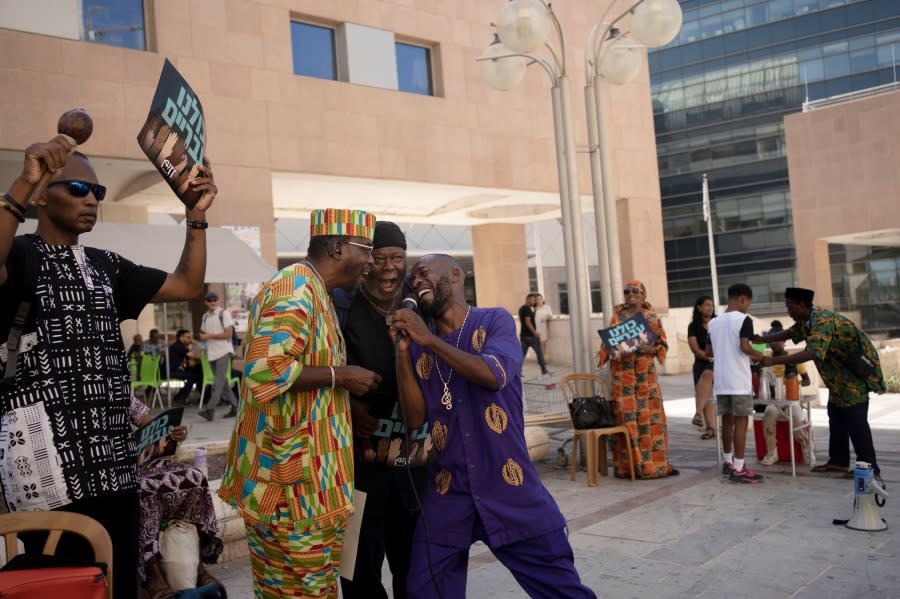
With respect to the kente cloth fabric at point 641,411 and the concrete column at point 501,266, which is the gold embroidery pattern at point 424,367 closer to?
the kente cloth fabric at point 641,411

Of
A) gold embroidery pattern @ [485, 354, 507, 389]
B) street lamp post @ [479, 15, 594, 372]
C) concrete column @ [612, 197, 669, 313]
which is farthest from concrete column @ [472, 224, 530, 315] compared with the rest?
gold embroidery pattern @ [485, 354, 507, 389]

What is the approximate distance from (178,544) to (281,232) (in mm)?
23577

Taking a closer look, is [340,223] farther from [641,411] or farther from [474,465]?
[641,411]

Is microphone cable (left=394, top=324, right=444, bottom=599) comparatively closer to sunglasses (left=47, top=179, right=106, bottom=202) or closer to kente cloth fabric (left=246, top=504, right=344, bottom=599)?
kente cloth fabric (left=246, top=504, right=344, bottom=599)

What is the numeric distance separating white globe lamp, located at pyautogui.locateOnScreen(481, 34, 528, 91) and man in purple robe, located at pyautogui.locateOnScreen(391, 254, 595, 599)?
22.4 feet

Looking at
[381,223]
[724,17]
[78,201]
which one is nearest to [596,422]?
[381,223]

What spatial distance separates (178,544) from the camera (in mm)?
4480

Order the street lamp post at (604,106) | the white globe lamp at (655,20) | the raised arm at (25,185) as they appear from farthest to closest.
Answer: the street lamp post at (604,106)
the white globe lamp at (655,20)
the raised arm at (25,185)

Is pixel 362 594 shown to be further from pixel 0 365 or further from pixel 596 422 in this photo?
pixel 596 422

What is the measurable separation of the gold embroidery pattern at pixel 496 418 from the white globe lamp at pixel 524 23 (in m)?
6.22

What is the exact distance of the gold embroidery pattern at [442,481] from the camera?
3.13m

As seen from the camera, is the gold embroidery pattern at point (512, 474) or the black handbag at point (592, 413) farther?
the black handbag at point (592, 413)

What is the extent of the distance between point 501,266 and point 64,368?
76.9 ft

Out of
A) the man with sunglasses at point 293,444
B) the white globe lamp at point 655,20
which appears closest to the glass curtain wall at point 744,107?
the white globe lamp at point 655,20
